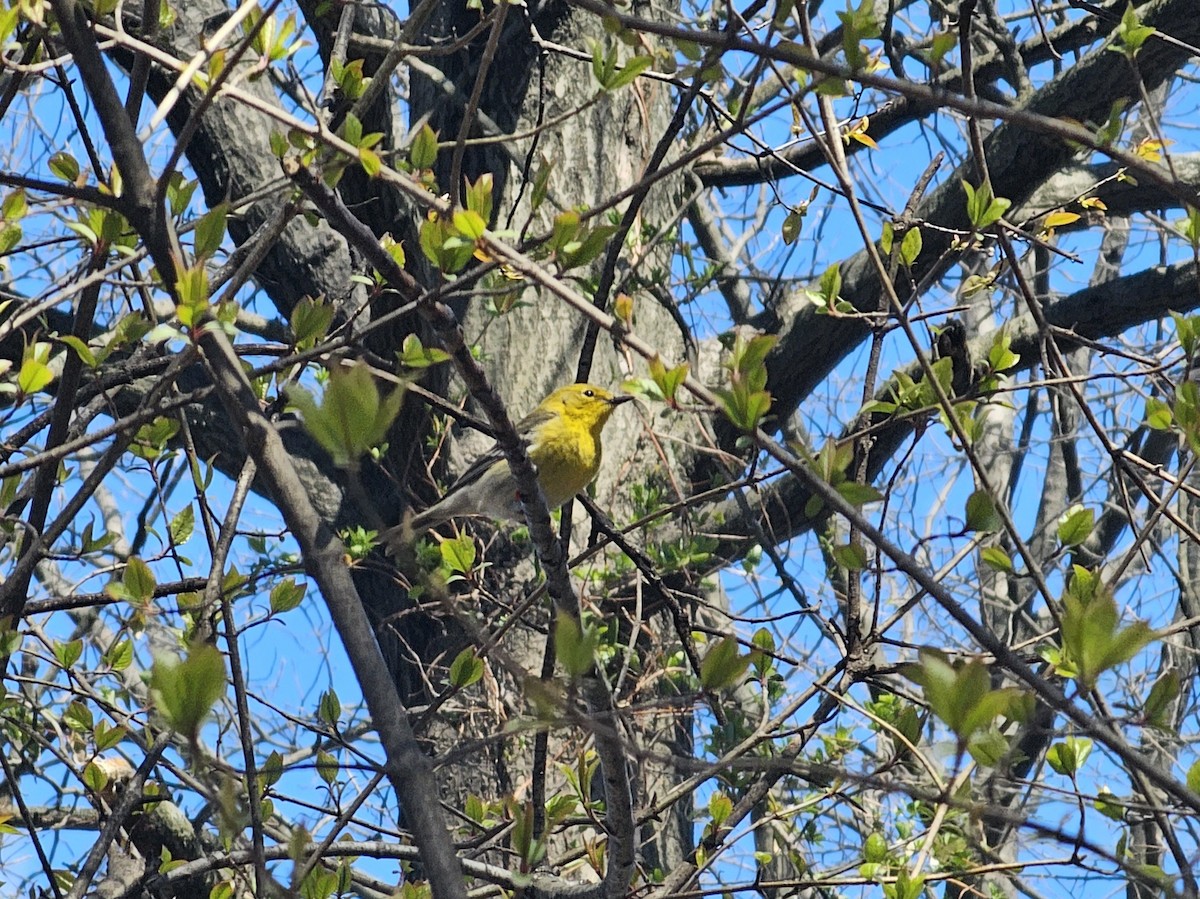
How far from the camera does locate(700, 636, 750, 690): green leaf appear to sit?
78.4 inches

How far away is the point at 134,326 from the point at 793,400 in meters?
3.94

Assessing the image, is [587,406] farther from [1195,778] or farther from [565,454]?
[1195,778]

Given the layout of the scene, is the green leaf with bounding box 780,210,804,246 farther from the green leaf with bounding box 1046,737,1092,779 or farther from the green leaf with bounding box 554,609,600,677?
the green leaf with bounding box 554,609,600,677

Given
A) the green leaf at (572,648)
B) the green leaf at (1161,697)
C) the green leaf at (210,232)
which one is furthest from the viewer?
the green leaf at (210,232)

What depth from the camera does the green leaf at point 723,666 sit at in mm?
1990

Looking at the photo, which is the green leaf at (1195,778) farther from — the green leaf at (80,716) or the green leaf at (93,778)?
the green leaf at (80,716)

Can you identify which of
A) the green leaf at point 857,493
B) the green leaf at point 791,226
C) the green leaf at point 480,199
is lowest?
the green leaf at point 857,493

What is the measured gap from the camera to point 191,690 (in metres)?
1.44

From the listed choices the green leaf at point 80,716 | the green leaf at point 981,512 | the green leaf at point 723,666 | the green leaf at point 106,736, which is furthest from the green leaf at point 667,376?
the green leaf at point 80,716

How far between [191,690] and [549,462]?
3.78 metres

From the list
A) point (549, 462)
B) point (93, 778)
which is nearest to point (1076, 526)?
point (93, 778)

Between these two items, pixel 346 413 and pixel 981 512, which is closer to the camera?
pixel 346 413

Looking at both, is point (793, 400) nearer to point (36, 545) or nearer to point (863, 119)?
point (863, 119)

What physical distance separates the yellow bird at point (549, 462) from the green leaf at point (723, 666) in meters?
3.11
